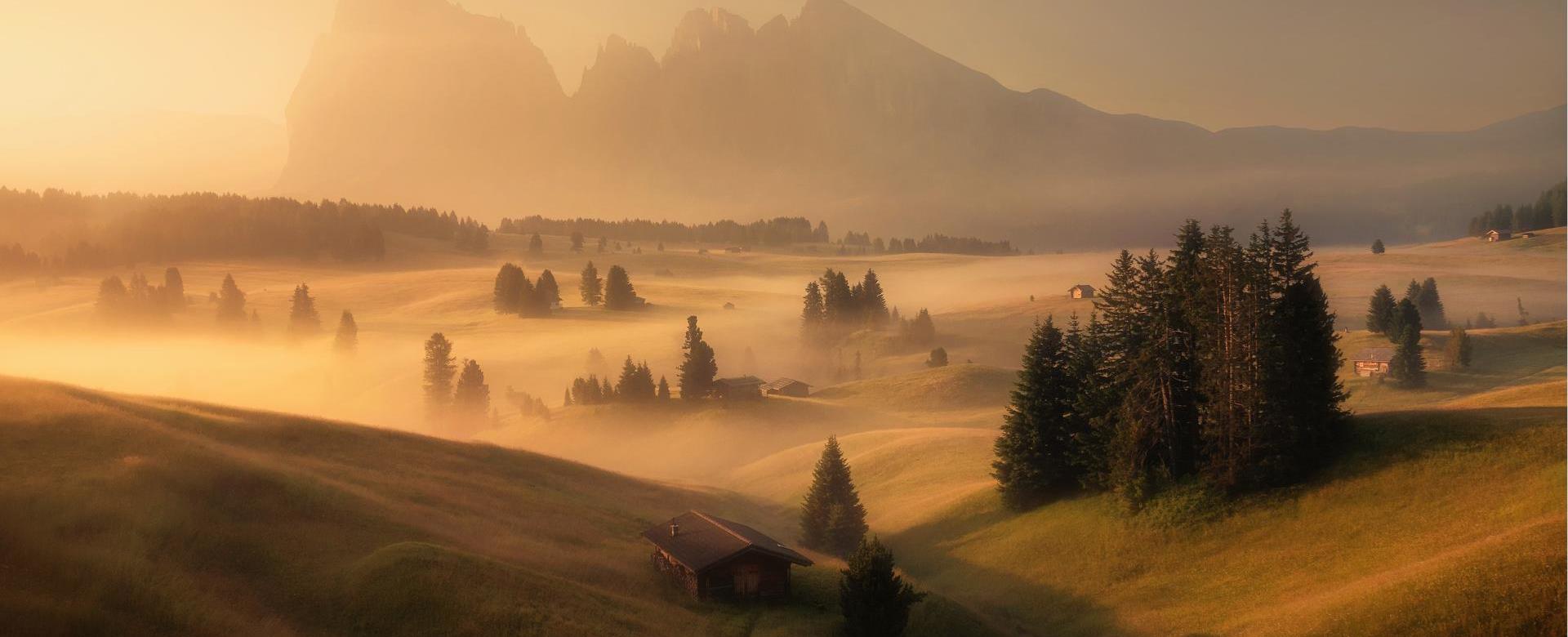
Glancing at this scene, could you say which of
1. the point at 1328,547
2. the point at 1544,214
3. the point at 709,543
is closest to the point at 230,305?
the point at 709,543

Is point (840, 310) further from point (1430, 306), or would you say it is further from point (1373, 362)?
point (1430, 306)

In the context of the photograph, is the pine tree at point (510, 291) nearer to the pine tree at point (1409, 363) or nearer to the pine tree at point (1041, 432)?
the pine tree at point (1041, 432)

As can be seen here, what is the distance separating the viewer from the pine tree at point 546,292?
152250 mm

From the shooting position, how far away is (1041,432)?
51781 mm

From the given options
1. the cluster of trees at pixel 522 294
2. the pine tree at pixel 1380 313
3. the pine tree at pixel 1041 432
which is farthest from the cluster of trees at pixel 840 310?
the pine tree at pixel 1041 432

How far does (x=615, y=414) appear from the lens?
101 m

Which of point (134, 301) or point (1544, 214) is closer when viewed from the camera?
point (134, 301)

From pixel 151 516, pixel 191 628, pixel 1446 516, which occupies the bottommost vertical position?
pixel 1446 516

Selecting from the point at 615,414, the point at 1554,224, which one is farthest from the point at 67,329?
the point at 1554,224

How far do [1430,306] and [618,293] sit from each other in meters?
155

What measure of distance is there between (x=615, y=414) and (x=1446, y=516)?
281 ft

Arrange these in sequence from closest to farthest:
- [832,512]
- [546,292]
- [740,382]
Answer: [832,512]
[740,382]
[546,292]

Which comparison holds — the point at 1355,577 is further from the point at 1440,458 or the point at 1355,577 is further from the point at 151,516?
the point at 151,516

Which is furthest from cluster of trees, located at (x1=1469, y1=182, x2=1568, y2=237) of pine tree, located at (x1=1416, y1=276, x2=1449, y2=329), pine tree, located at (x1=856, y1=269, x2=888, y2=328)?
pine tree, located at (x1=856, y1=269, x2=888, y2=328)
